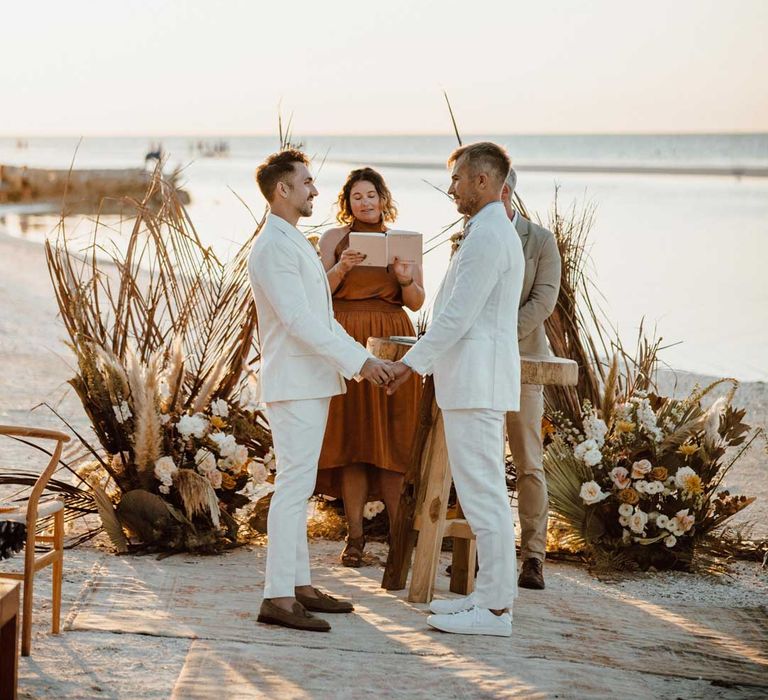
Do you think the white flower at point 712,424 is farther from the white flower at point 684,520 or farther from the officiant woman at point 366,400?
the officiant woman at point 366,400

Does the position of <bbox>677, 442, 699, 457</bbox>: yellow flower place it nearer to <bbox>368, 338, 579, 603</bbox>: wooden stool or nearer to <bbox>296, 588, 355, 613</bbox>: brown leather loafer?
<bbox>368, 338, 579, 603</bbox>: wooden stool

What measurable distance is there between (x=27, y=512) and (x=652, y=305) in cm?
1307

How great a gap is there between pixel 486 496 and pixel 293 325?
969 millimetres

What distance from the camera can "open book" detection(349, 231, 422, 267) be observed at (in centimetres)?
533

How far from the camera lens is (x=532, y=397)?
5.21 meters

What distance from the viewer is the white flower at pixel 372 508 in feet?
19.5

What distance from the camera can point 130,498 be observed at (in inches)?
220

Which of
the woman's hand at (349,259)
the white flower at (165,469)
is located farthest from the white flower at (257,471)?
the woman's hand at (349,259)

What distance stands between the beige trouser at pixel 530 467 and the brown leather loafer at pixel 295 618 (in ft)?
3.97

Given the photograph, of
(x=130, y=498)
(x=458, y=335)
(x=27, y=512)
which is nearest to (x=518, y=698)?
(x=458, y=335)

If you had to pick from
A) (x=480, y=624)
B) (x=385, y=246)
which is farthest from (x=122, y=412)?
(x=480, y=624)

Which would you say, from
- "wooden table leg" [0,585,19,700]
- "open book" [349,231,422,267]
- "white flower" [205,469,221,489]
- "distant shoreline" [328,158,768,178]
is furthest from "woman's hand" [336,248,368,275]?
"distant shoreline" [328,158,768,178]

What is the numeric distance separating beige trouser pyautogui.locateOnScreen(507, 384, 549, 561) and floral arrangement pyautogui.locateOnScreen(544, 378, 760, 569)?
1.31 feet

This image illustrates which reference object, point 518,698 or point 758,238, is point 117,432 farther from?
point 758,238
